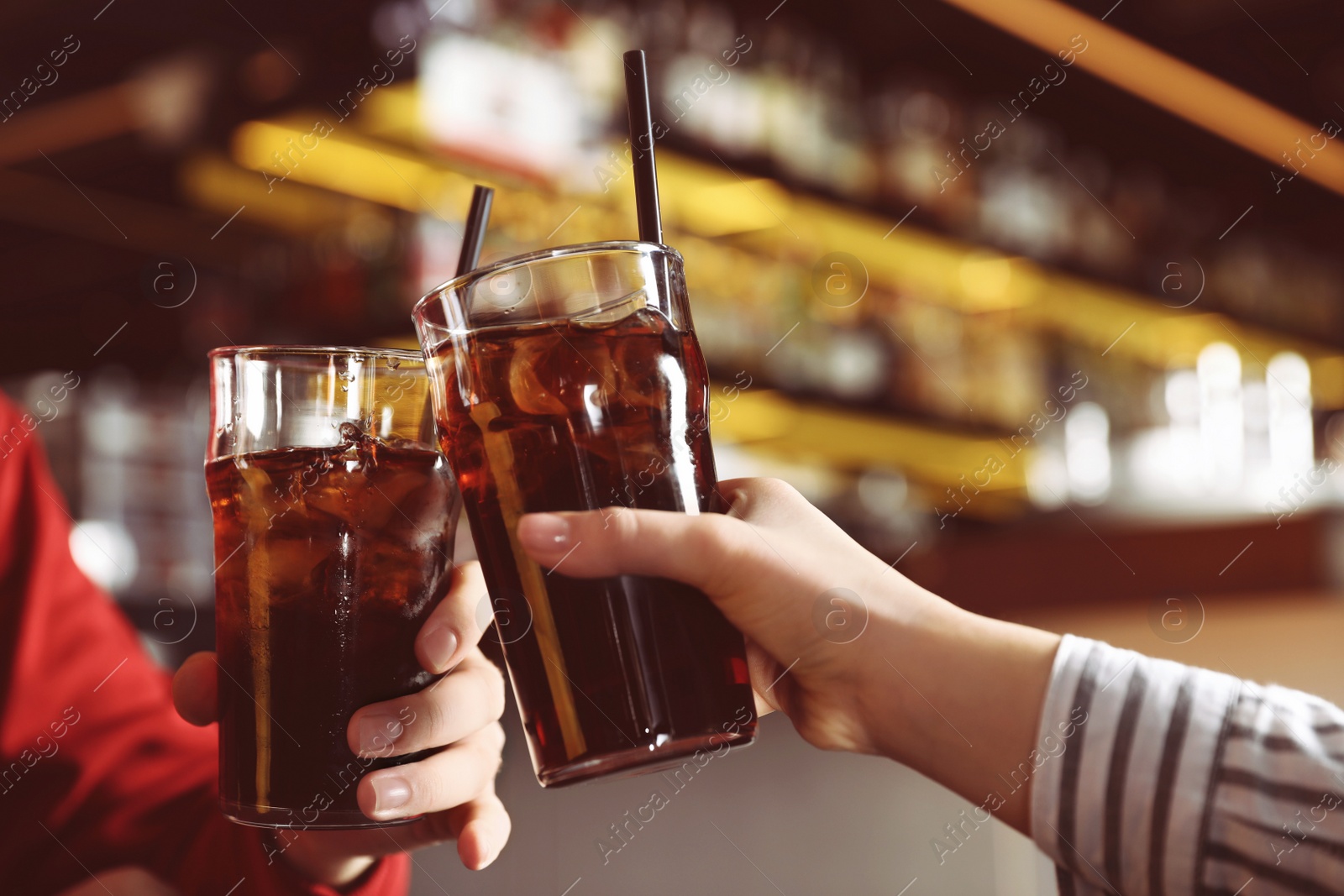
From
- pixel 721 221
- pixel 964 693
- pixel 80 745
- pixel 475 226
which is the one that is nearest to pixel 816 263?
pixel 721 221

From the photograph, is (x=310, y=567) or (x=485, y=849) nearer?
(x=310, y=567)

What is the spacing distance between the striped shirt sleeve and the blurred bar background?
115 cm

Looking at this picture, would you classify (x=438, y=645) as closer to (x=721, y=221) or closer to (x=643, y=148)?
→ (x=643, y=148)

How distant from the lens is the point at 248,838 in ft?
3.65

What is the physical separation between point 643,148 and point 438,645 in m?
0.40

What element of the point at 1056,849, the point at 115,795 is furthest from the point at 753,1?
the point at 1056,849

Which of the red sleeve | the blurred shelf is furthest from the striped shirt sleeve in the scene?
the blurred shelf

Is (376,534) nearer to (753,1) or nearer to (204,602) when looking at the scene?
(204,602)

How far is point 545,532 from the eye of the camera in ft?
2.35

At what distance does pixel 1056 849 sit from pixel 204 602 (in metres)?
2.61

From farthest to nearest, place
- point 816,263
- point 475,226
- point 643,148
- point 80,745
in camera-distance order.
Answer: point 816,263, point 80,745, point 475,226, point 643,148

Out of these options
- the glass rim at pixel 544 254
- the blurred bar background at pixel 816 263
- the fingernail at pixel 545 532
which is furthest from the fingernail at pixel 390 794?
the blurred bar background at pixel 816 263

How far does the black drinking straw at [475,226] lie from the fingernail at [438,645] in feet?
0.96

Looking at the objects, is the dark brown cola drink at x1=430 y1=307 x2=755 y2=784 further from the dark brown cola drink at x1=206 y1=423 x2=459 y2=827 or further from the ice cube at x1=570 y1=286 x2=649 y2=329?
the dark brown cola drink at x1=206 y1=423 x2=459 y2=827
